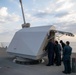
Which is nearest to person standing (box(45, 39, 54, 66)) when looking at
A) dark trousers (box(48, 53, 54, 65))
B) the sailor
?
dark trousers (box(48, 53, 54, 65))

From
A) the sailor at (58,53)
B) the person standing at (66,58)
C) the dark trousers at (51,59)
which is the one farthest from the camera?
the dark trousers at (51,59)

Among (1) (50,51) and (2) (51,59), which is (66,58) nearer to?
(2) (51,59)

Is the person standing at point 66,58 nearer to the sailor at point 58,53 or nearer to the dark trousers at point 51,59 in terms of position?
the sailor at point 58,53

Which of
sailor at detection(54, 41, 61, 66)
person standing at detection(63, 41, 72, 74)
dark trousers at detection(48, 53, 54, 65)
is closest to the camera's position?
person standing at detection(63, 41, 72, 74)

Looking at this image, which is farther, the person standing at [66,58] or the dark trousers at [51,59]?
the dark trousers at [51,59]

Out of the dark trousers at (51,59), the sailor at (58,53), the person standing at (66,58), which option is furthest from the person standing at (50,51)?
the person standing at (66,58)

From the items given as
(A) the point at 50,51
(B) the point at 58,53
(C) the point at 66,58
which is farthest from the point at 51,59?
(C) the point at 66,58

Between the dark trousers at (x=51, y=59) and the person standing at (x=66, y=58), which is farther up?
the person standing at (x=66, y=58)

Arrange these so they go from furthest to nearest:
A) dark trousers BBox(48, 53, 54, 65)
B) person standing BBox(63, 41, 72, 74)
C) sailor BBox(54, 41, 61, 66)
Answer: dark trousers BBox(48, 53, 54, 65) → sailor BBox(54, 41, 61, 66) → person standing BBox(63, 41, 72, 74)

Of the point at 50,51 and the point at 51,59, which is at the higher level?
the point at 50,51

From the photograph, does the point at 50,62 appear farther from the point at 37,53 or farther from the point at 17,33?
the point at 17,33

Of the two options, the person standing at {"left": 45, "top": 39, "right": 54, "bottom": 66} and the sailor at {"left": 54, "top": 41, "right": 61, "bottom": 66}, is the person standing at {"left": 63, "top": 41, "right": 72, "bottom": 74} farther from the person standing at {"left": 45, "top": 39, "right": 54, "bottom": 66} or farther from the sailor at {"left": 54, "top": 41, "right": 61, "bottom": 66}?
the person standing at {"left": 45, "top": 39, "right": 54, "bottom": 66}

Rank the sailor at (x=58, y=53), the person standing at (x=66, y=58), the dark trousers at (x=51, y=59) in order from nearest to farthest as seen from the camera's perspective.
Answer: the person standing at (x=66, y=58) < the sailor at (x=58, y=53) < the dark trousers at (x=51, y=59)

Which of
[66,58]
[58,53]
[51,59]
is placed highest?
[66,58]
